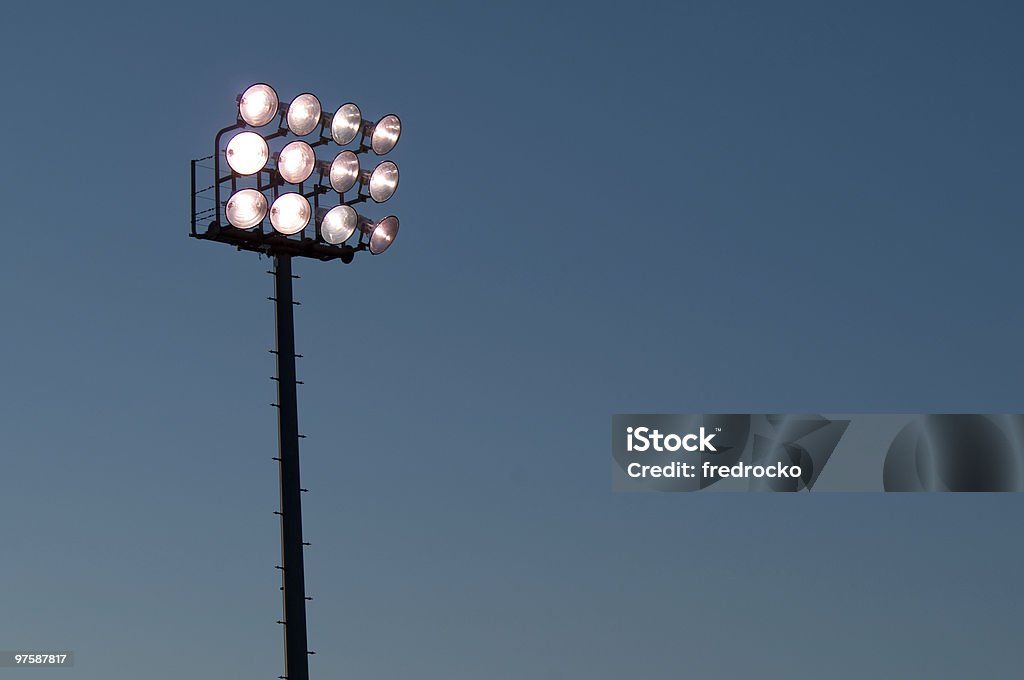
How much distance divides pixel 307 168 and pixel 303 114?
980 mm

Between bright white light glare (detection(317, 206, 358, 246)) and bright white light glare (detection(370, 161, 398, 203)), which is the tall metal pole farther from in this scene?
bright white light glare (detection(370, 161, 398, 203))

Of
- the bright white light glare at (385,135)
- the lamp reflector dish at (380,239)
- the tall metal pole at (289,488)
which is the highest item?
the bright white light glare at (385,135)

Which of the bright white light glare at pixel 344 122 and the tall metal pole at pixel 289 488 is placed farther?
the bright white light glare at pixel 344 122

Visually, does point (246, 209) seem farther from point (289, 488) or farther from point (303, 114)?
point (289, 488)

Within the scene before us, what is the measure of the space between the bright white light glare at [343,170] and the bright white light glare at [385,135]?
0.53m

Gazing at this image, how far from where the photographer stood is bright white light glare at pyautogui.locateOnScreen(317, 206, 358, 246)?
3262 cm

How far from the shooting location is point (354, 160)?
1307 inches

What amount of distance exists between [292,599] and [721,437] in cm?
1226

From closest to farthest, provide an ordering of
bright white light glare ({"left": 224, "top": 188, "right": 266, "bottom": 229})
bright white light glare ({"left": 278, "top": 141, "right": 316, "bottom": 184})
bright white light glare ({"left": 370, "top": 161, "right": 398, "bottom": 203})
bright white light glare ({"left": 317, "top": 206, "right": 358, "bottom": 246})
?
bright white light glare ({"left": 224, "top": 188, "right": 266, "bottom": 229}) < bright white light glare ({"left": 278, "top": 141, "right": 316, "bottom": 184}) < bright white light glare ({"left": 317, "top": 206, "right": 358, "bottom": 246}) < bright white light glare ({"left": 370, "top": 161, "right": 398, "bottom": 203})

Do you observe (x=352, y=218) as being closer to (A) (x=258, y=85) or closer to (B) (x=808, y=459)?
(A) (x=258, y=85)

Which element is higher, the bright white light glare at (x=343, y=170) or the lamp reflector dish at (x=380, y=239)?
the bright white light glare at (x=343, y=170)

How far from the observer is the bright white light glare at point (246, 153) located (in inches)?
1262

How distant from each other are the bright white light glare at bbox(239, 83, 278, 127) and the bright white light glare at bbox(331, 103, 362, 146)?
1260mm

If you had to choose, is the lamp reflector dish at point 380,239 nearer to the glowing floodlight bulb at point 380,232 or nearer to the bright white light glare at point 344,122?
the glowing floodlight bulb at point 380,232
